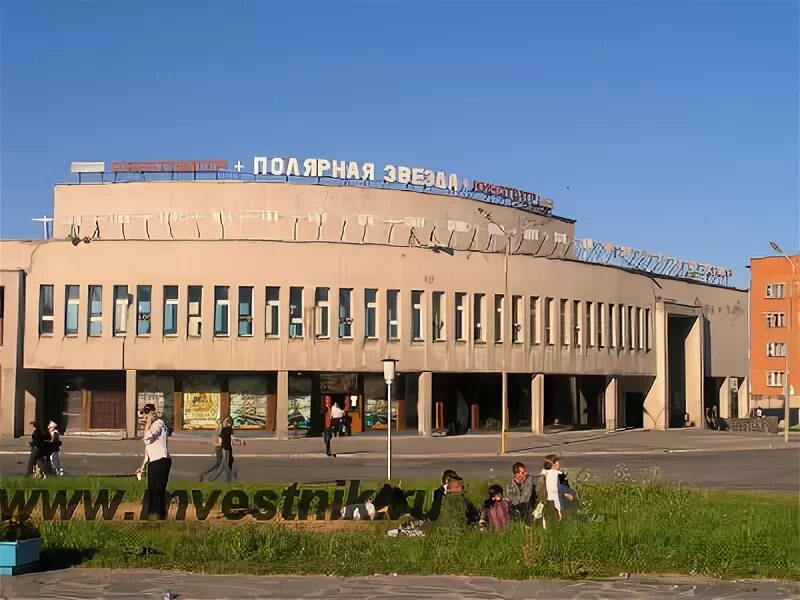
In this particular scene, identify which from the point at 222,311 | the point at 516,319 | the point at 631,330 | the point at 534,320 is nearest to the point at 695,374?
the point at 631,330

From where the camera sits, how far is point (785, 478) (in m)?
30.4

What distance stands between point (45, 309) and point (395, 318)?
54.8 ft

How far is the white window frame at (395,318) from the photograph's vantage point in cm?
5306

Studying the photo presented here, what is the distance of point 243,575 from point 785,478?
836 inches

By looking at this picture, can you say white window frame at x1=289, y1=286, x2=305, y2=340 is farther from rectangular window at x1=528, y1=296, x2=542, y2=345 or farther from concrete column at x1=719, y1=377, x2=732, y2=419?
concrete column at x1=719, y1=377, x2=732, y2=419

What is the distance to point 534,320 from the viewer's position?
5841 cm

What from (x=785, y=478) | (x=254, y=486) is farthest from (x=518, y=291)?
(x=254, y=486)

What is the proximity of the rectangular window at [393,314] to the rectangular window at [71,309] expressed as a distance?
14728 mm

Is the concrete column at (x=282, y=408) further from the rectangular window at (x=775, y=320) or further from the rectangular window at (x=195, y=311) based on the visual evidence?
the rectangular window at (x=775, y=320)

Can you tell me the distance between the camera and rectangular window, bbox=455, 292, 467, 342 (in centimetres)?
5516

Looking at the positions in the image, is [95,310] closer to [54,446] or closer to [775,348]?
[54,446]

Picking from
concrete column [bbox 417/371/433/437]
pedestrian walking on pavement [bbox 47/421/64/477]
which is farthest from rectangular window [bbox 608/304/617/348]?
pedestrian walking on pavement [bbox 47/421/64/477]

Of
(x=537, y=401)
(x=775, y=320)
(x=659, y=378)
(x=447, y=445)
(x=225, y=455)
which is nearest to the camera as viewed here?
(x=225, y=455)

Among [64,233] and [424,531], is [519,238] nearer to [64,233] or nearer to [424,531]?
[64,233]
